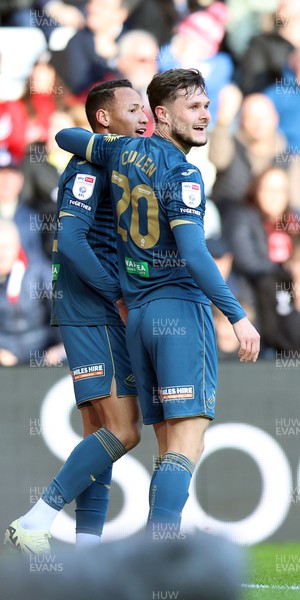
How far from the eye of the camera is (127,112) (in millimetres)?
4141

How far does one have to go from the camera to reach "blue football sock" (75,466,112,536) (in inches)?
157

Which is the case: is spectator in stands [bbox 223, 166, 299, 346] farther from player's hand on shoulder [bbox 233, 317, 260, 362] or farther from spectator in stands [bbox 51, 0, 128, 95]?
player's hand on shoulder [bbox 233, 317, 260, 362]

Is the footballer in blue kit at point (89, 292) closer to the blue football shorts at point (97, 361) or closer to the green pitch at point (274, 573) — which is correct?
the blue football shorts at point (97, 361)

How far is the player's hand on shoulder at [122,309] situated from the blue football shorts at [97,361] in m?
0.18

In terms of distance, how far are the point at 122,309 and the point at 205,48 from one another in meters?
3.10

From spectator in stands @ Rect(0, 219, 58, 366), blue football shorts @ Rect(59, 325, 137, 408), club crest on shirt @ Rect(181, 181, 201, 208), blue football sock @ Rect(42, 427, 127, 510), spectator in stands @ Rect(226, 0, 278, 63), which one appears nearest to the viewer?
club crest on shirt @ Rect(181, 181, 201, 208)

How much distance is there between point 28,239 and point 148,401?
2.75 m

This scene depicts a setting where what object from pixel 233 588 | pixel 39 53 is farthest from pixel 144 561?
pixel 39 53

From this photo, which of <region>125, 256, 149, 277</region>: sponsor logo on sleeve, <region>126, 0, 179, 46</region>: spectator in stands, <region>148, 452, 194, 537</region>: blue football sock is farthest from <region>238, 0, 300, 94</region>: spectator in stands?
<region>148, 452, 194, 537</region>: blue football sock

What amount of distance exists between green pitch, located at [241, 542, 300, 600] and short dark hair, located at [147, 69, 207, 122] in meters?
1.72

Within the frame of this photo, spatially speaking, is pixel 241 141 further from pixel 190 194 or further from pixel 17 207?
pixel 190 194

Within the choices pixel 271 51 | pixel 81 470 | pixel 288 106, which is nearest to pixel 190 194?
pixel 81 470

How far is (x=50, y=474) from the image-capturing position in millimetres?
5984

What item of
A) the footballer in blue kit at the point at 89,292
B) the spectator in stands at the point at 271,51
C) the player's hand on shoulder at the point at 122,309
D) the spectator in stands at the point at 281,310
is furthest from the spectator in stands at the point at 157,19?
the player's hand on shoulder at the point at 122,309
